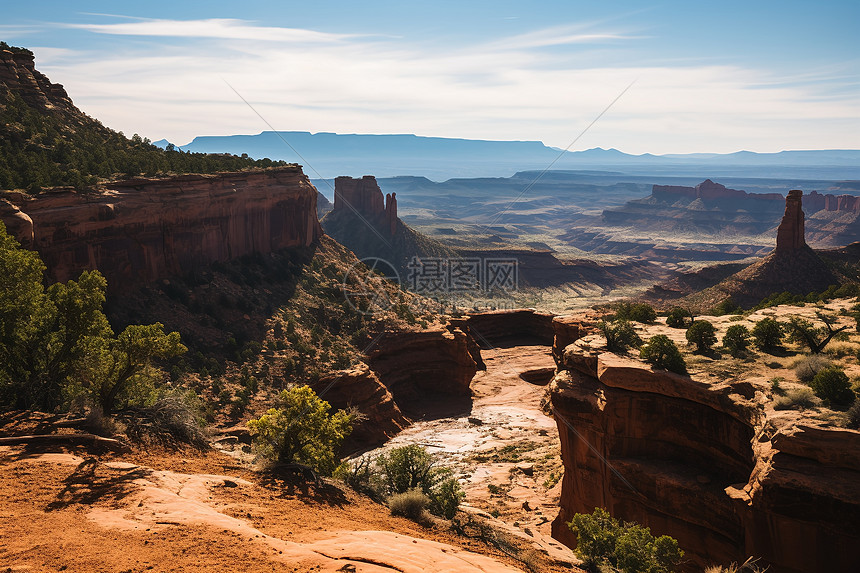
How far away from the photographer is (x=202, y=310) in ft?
125

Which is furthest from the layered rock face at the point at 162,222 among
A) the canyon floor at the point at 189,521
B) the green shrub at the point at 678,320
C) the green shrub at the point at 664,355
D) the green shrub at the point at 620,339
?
the green shrub at the point at 678,320

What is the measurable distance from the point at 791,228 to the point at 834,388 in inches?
2531

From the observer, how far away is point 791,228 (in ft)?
234

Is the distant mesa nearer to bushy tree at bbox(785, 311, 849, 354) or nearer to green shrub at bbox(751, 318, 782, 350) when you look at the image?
bushy tree at bbox(785, 311, 849, 354)

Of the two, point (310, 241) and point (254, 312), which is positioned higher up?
point (310, 241)

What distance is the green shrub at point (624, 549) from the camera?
15.5 m

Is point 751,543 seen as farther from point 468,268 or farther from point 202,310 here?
point 468,268

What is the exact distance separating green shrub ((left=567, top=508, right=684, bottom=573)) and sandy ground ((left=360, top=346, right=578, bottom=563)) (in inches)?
27.6

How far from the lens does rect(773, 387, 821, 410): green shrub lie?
17797 mm

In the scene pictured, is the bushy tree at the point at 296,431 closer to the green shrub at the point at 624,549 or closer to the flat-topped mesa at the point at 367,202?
the green shrub at the point at 624,549

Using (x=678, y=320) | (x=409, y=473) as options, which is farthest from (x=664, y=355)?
(x=409, y=473)

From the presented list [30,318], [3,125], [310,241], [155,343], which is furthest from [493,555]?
[310,241]

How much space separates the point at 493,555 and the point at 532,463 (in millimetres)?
17898

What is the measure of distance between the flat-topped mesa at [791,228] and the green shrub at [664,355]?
194 ft
